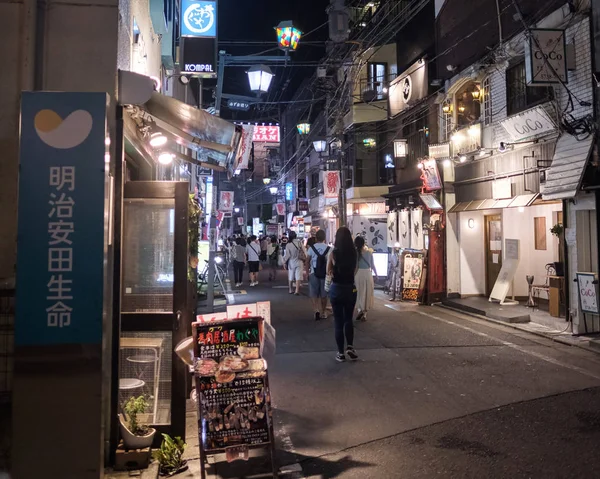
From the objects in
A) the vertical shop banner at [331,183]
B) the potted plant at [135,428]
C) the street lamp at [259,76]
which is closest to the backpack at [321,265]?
the street lamp at [259,76]

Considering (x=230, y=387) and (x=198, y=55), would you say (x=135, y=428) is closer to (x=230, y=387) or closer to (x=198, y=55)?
(x=230, y=387)

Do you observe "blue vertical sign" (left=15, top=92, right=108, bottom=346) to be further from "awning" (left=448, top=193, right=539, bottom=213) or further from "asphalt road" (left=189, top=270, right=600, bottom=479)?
"awning" (left=448, top=193, right=539, bottom=213)

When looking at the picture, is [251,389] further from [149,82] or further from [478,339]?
[478,339]

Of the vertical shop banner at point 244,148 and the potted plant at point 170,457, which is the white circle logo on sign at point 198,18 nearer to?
the vertical shop banner at point 244,148

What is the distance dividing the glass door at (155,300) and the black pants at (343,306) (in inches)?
130

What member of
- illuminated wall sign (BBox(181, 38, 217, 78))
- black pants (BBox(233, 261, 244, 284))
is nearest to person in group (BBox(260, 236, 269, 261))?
black pants (BBox(233, 261, 244, 284))

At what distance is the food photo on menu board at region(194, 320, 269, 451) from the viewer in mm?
4289

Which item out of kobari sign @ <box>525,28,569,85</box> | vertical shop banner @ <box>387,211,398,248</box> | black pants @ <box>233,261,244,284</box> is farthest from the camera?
black pants @ <box>233,261,244,284</box>

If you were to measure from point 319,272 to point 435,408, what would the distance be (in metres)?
5.92

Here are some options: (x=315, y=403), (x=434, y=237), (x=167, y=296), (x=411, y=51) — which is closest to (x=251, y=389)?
(x=167, y=296)

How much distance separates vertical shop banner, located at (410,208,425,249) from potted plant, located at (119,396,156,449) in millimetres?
12871

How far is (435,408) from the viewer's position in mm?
6102

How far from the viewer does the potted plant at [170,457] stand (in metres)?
4.59

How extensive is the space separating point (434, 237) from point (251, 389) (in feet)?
39.8
